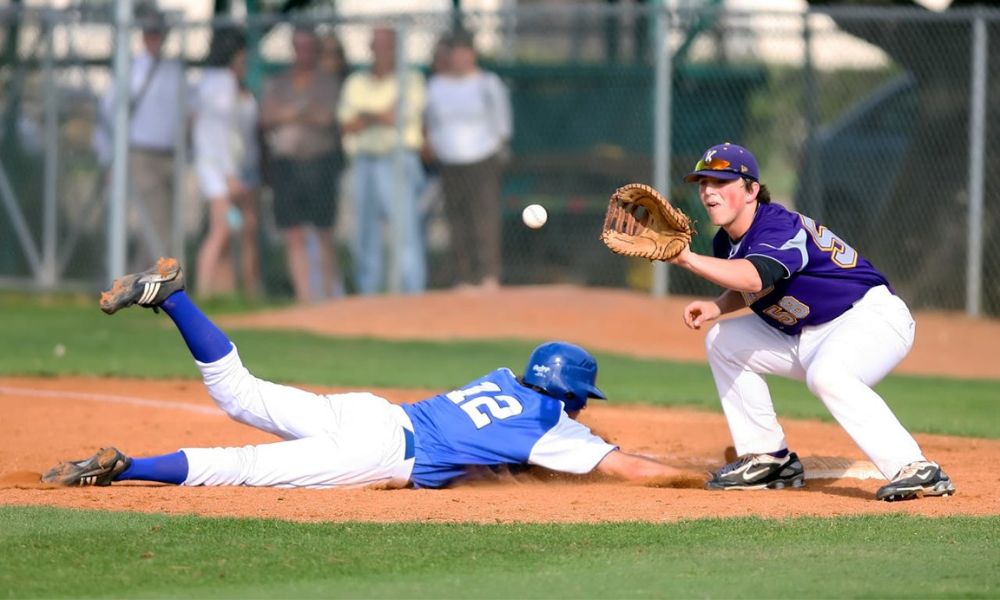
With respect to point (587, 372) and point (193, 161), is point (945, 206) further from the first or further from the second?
point (587, 372)

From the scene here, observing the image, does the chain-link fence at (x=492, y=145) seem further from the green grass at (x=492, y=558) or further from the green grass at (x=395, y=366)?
the green grass at (x=492, y=558)

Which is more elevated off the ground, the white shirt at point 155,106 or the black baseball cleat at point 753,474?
the white shirt at point 155,106

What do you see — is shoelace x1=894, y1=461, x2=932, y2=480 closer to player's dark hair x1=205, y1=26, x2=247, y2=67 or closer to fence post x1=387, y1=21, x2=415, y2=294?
fence post x1=387, y1=21, x2=415, y2=294

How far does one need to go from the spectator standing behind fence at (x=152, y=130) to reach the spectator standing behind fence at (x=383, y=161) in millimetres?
2136

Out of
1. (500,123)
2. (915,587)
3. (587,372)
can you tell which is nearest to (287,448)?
(587,372)

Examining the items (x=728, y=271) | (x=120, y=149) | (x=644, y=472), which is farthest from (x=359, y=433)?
(x=120, y=149)

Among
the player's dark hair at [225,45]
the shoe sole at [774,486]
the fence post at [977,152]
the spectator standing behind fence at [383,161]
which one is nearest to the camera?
the shoe sole at [774,486]

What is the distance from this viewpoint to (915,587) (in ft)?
15.6

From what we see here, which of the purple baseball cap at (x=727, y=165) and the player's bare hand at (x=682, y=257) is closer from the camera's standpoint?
the player's bare hand at (x=682, y=257)

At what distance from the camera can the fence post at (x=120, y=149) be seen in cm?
1597

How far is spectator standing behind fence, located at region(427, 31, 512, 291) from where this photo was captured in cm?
1504

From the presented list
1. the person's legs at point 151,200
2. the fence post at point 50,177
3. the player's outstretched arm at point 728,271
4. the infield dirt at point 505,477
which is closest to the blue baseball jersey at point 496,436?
the infield dirt at point 505,477

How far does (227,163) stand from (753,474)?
1022cm

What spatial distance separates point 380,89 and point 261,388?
30.9 feet
